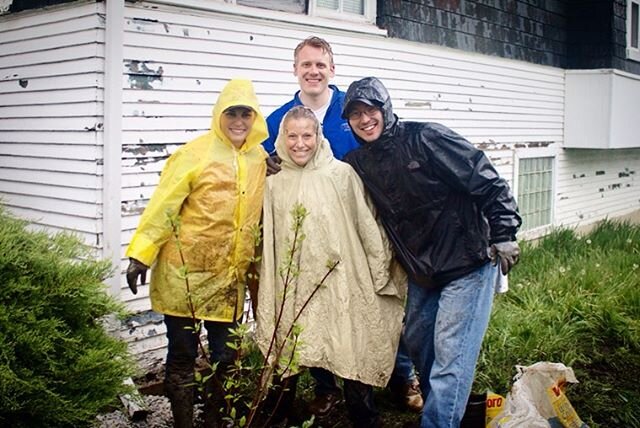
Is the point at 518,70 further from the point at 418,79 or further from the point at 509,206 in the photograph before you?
the point at 509,206

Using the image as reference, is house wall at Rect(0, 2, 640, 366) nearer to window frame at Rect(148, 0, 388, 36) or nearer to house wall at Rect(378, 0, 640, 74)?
window frame at Rect(148, 0, 388, 36)

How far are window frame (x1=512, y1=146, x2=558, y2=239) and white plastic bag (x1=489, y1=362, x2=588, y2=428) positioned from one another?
6780 mm

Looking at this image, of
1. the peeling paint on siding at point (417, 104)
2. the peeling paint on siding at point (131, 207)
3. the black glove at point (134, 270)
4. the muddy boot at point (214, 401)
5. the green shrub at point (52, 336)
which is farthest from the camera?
the peeling paint on siding at point (417, 104)

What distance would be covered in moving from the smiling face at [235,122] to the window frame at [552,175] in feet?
24.0

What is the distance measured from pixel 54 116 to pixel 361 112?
2.77 metres

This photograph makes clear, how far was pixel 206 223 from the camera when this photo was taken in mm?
3574

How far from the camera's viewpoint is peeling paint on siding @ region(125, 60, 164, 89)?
5008 millimetres

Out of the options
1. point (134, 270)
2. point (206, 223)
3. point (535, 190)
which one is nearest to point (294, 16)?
point (206, 223)

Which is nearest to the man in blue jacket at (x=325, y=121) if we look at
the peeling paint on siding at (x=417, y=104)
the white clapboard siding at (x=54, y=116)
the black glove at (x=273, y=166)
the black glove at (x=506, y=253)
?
the black glove at (x=273, y=166)

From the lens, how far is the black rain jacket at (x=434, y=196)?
11.3 ft

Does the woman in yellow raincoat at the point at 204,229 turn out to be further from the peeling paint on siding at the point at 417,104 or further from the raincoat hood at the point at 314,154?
the peeling paint on siding at the point at 417,104

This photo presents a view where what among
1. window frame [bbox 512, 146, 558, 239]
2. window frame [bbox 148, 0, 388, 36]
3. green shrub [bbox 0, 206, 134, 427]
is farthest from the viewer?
window frame [bbox 512, 146, 558, 239]

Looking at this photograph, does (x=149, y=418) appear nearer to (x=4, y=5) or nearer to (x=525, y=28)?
(x=4, y=5)

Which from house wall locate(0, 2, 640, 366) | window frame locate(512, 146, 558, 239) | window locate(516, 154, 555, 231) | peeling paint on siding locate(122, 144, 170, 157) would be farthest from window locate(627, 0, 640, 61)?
peeling paint on siding locate(122, 144, 170, 157)
